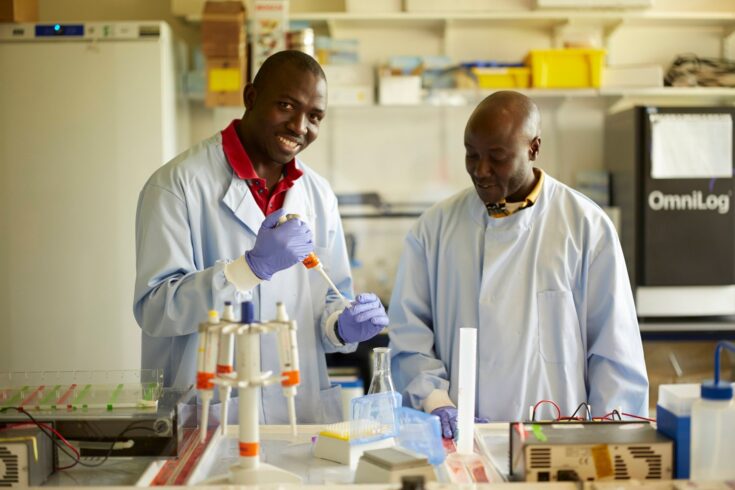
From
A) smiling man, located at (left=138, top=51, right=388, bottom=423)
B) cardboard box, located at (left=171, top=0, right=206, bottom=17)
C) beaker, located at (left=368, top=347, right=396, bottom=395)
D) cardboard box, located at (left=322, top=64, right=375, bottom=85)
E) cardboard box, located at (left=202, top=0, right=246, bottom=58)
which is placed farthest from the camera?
cardboard box, located at (left=322, top=64, right=375, bottom=85)

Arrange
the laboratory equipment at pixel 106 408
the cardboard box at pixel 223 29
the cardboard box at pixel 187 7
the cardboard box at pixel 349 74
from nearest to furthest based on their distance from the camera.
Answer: the laboratory equipment at pixel 106 408 → the cardboard box at pixel 223 29 → the cardboard box at pixel 187 7 → the cardboard box at pixel 349 74

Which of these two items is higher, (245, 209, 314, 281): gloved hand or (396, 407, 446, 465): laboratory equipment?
(245, 209, 314, 281): gloved hand

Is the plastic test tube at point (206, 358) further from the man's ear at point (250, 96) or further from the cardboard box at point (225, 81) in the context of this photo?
the cardboard box at point (225, 81)

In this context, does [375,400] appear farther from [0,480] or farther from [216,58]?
[216,58]

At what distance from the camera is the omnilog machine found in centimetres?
344

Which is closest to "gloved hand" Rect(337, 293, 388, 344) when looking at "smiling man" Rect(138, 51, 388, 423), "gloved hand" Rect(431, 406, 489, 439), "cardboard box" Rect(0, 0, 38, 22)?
"smiling man" Rect(138, 51, 388, 423)

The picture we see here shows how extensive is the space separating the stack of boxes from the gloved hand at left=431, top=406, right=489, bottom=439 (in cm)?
213

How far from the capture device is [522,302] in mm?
1949

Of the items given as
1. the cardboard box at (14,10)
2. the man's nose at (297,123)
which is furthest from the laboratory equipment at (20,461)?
the cardboard box at (14,10)

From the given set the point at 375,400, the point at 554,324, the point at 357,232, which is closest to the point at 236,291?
the point at 375,400

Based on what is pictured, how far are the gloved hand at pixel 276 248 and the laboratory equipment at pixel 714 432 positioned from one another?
2.81 feet

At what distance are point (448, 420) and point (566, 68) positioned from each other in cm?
241

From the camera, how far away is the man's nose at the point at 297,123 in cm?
192

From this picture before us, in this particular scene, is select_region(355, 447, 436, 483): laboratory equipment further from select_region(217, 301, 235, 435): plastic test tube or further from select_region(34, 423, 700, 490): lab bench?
select_region(217, 301, 235, 435): plastic test tube
